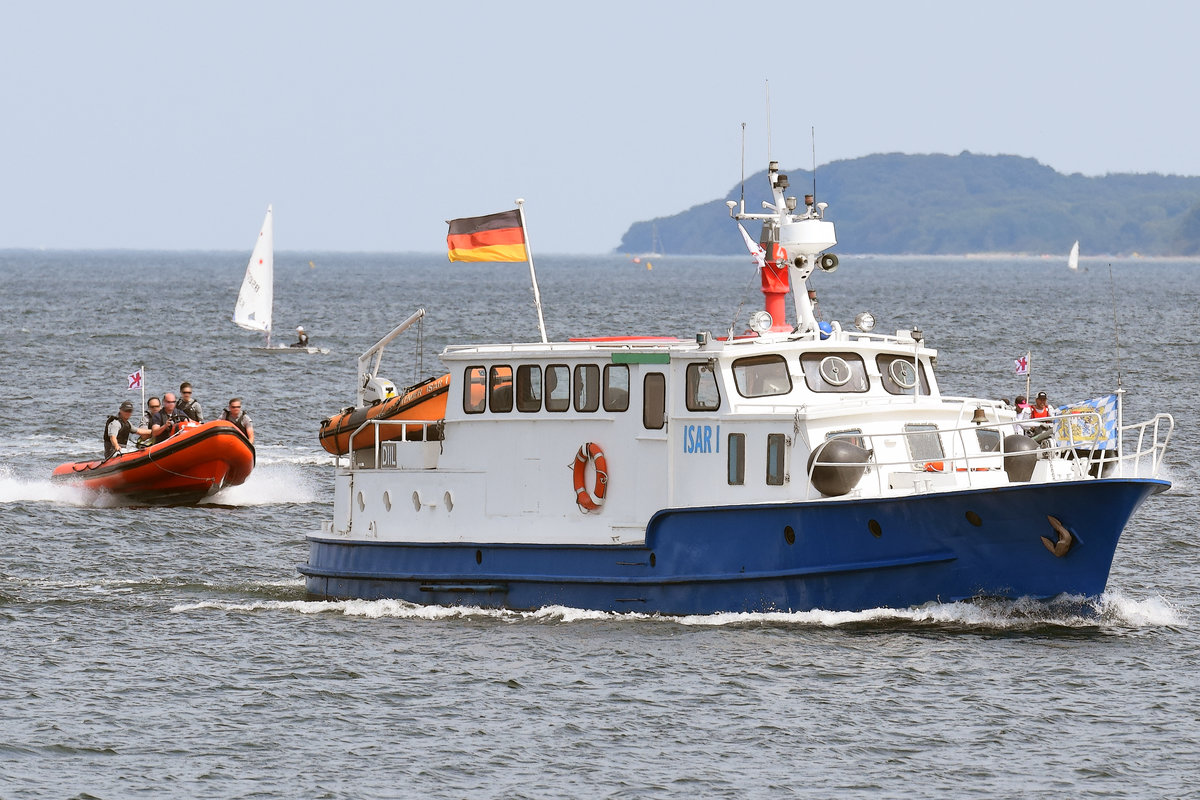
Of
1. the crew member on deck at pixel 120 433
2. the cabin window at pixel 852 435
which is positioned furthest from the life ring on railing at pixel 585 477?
the crew member on deck at pixel 120 433

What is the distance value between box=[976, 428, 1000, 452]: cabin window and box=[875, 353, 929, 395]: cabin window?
1.14 m

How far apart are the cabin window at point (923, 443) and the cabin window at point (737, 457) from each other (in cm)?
204

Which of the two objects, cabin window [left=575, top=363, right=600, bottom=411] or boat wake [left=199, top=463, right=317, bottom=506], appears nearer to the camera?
cabin window [left=575, top=363, right=600, bottom=411]

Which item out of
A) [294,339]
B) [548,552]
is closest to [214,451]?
[548,552]

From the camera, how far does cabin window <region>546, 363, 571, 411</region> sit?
2267 centimetres

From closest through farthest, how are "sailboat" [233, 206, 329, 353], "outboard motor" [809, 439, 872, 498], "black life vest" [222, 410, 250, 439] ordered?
1. "outboard motor" [809, 439, 872, 498]
2. "black life vest" [222, 410, 250, 439]
3. "sailboat" [233, 206, 329, 353]

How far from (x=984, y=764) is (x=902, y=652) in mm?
3494

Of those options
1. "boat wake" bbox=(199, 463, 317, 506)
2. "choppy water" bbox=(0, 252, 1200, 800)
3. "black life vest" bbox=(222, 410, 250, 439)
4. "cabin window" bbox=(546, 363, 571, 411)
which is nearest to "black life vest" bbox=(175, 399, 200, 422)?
"black life vest" bbox=(222, 410, 250, 439)

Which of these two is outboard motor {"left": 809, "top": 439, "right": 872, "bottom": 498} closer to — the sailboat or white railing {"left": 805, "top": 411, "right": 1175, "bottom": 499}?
white railing {"left": 805, "top": 411, "right": 1175, "bottom": 499}

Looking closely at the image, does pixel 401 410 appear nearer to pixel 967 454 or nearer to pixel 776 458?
pixel 776 458

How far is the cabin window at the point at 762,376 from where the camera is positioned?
2197 centimetres

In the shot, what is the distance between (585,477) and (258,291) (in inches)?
1955

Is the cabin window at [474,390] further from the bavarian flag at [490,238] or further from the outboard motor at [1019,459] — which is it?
the outboard motor at [1019,459]

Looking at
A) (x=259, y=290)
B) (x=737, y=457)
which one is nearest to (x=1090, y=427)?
(x=737, y=457)
